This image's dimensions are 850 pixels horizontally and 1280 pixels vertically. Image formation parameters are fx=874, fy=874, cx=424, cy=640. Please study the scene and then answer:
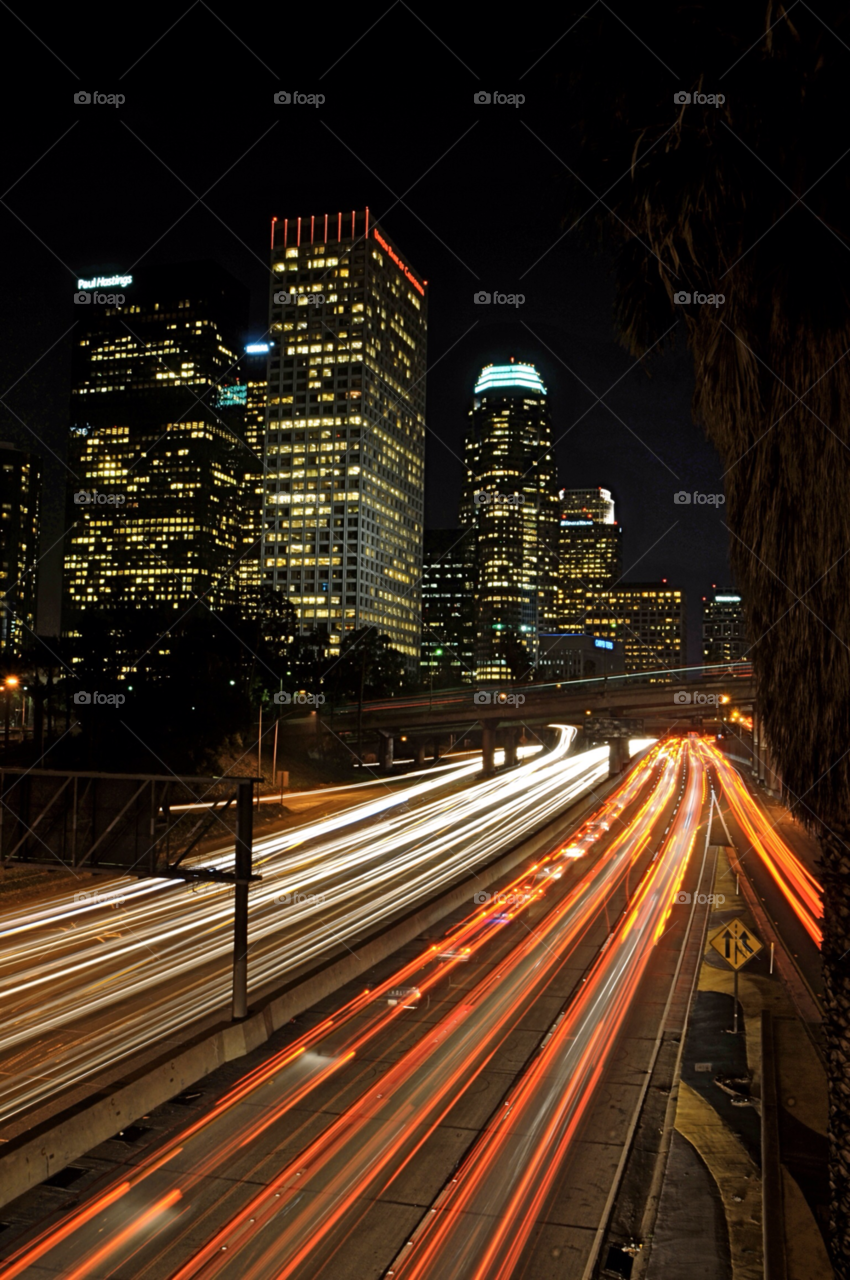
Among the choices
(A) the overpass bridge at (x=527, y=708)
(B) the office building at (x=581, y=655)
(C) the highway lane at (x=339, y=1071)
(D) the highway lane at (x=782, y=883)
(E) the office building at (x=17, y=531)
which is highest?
(E) the office building at (x=17, y=531)

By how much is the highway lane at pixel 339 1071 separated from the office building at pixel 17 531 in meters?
168

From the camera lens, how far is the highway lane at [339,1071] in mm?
9977

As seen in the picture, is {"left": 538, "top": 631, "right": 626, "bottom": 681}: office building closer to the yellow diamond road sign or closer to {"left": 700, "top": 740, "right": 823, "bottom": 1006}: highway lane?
{"left": 700, "top": 740, "right": 823, "bottom": 1006}: highway lane

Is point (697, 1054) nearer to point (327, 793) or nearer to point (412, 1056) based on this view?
point (412, 1056)

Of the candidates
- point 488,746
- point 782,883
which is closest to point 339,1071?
point 782,883

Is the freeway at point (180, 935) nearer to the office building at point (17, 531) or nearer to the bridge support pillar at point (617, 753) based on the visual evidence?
the bridge support pillar at point (617, 753)

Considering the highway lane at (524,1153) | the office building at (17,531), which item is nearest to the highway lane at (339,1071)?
the highway lane at (524,1153)

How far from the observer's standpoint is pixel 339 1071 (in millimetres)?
15328

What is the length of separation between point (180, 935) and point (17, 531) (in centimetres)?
18661

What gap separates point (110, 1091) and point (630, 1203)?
Result: 7572 mm

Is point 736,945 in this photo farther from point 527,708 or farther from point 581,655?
point 581,655

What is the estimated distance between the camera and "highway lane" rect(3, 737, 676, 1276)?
9977mm

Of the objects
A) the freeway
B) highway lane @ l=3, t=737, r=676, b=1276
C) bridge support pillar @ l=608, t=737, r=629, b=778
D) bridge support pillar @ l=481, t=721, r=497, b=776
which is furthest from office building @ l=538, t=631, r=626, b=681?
highway lane @ l=3, t=737, r=676, b=1276

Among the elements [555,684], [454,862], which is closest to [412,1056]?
[454,862]
